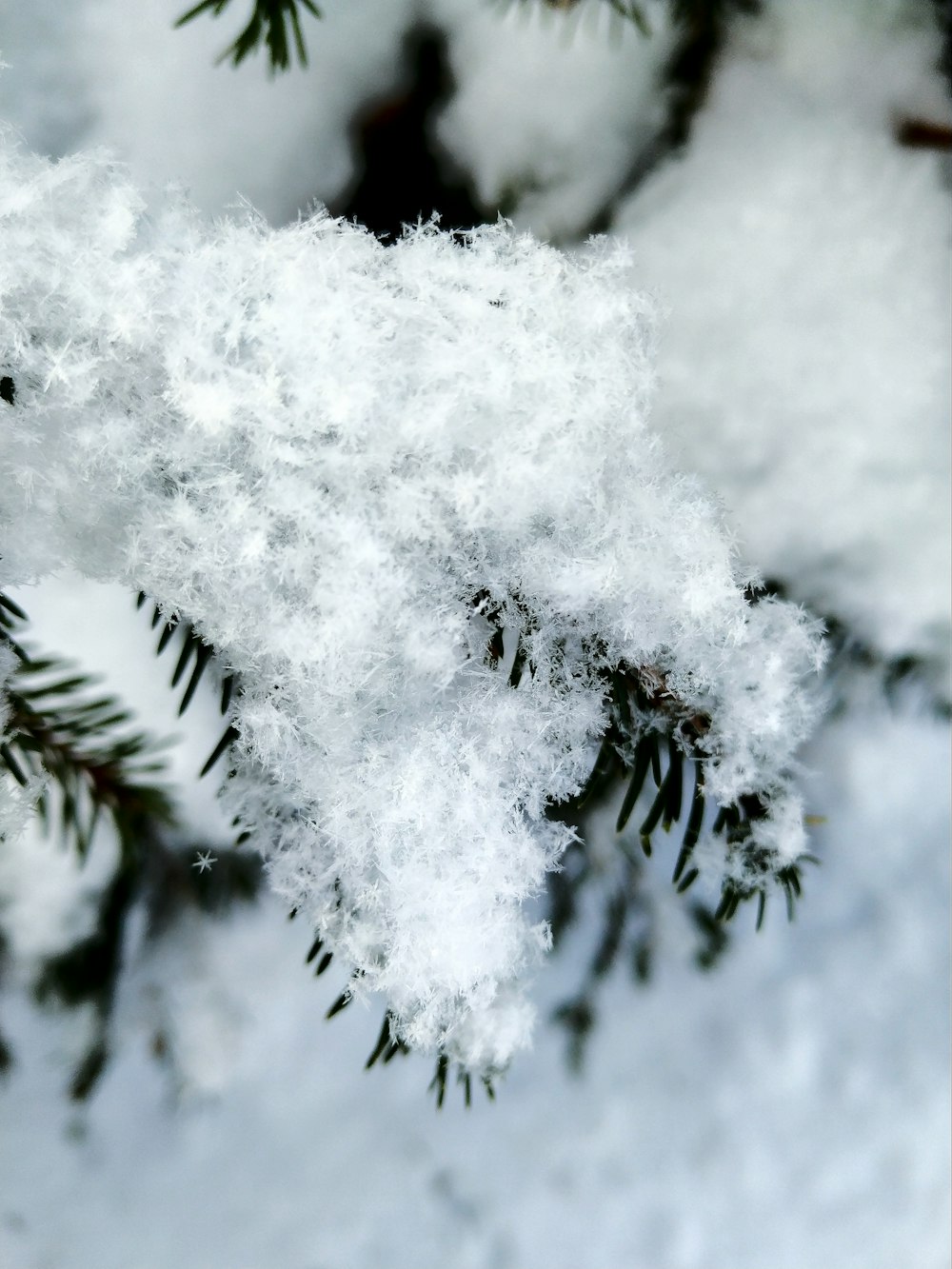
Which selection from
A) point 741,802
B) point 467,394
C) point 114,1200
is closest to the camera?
point 467,394

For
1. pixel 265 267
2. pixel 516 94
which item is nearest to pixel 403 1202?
pixel 265 267

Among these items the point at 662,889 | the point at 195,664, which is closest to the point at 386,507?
the point at 195,664

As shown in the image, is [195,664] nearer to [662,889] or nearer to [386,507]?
[386,507]

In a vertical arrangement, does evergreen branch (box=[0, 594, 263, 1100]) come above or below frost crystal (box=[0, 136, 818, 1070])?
below

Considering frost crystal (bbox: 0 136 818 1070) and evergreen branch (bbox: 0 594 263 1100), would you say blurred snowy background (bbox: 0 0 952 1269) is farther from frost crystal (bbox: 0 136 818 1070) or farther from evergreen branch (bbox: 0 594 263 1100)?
frost crystal (bbox: 0 136 818 1070)

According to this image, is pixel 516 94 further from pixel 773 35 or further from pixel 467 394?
pixel 467 394

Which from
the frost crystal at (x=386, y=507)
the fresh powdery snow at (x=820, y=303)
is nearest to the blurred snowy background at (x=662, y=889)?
the fresh powdery snow at (x=820, y=303)

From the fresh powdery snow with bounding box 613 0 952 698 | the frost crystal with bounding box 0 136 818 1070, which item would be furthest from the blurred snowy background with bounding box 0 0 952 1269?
the frost crystal with bounding box 0 136 818 1070
